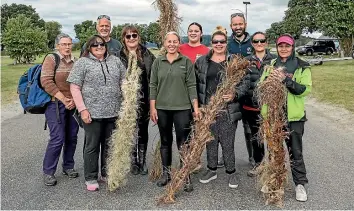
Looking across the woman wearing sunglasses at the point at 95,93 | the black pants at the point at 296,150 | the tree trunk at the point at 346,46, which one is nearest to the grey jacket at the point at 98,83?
the woman wearing sunglasses at the point at 95,93

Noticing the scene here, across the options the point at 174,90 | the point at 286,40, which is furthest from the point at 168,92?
the point at 286,40

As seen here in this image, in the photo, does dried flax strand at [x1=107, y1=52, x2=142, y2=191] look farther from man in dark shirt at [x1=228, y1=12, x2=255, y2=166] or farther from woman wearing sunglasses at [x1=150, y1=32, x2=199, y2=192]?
man in dark shirt at [x1=228, y1=12, x2=255, y2=166]

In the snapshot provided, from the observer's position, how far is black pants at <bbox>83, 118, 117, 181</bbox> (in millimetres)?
4730

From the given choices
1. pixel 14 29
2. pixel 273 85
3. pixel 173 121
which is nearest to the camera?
pixel 273 85

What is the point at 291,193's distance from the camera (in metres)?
4.57

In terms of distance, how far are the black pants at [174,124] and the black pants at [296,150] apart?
1240mm

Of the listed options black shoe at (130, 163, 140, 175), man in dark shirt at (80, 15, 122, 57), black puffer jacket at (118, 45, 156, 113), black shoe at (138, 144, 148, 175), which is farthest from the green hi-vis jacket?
man in dark shirt at (80, 15, 122, 57)

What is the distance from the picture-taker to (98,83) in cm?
461

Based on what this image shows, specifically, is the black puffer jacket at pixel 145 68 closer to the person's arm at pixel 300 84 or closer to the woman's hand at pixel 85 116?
the woman's hand at pixel 85 116

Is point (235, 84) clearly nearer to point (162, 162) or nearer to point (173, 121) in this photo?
point (173, 121)

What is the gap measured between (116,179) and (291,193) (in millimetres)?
2117

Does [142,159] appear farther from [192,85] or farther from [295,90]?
[295,90]

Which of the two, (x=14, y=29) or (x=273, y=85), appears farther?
(x=14, y=29)

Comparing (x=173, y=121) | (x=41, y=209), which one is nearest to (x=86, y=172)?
(x=41, y=209)
